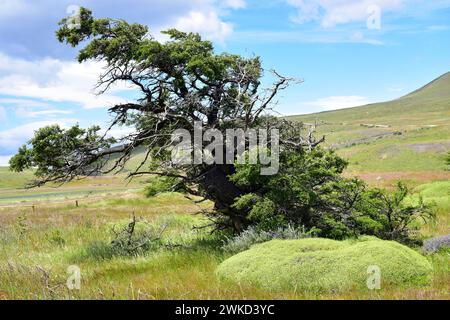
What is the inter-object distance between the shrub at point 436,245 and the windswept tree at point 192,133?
1.69 m

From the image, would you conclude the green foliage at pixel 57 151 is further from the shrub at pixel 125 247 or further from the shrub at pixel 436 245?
the shrub at pixel 436 245

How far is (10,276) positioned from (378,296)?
22.4 feet

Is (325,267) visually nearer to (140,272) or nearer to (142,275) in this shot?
(142,275)

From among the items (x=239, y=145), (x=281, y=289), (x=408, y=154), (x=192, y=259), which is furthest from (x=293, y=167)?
(x=408, y=154)

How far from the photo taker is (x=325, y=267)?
24.3ft

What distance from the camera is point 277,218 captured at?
410 inches

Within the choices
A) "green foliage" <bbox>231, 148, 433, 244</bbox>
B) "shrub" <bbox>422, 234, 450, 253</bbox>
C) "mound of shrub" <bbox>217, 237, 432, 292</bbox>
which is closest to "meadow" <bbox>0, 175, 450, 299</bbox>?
"mound of shrub" <bbox>217, 237, 432, 292</bbox>

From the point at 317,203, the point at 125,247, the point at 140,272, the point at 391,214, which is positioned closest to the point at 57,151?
the point at 125,247

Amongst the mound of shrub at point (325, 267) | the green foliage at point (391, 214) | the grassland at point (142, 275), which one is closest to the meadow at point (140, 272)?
the grassland at point (142, 275)

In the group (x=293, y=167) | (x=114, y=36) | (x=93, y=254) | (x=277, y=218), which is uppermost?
(x=114, y=36)

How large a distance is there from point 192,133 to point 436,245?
6.34 metres

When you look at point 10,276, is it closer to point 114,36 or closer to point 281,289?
point 281,289

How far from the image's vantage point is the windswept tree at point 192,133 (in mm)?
11156
